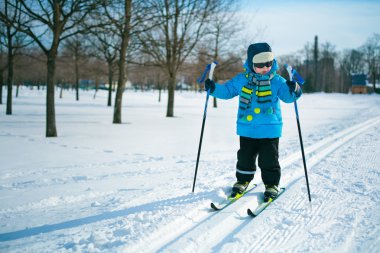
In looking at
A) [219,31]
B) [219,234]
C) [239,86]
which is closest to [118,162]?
[239,86]

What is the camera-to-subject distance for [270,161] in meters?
3.30

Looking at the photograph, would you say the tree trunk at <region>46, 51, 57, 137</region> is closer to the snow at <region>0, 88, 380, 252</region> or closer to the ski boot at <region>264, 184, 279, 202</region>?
the snow at <region>0, 88, 380, 252</region>

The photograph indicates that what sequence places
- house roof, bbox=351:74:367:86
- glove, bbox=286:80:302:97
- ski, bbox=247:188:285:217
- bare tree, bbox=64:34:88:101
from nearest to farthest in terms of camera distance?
ski, bbox=247:188:285:217 → glove, bbox=286:80:302:97 → bare tree, bbox=64:34:88:101 → house roof, bbox=351:74:367:86

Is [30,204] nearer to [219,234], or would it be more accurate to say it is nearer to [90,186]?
[90,186]

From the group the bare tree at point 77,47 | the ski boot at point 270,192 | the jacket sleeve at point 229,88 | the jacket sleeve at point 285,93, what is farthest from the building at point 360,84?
the ski boot at point 270,192

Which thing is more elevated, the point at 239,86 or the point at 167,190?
the point at 239,86

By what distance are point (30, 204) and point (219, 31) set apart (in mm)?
15769

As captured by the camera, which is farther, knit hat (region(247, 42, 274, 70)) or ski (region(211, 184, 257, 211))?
knit hat (region(247, 42, 274, 70))

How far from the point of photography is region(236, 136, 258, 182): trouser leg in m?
3.41

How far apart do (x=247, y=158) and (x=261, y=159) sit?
177mm

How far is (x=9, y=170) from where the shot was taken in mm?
4805

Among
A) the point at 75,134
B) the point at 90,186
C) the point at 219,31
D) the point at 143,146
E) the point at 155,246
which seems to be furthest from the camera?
the point at 219,31

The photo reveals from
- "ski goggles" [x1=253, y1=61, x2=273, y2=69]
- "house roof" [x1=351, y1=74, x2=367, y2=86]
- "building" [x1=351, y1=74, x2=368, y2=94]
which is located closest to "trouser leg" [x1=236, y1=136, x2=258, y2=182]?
"ski goggles" [x1=253, y1=61, x2=273, y2=69]

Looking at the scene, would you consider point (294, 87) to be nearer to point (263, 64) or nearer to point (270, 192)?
point (263, 64)
